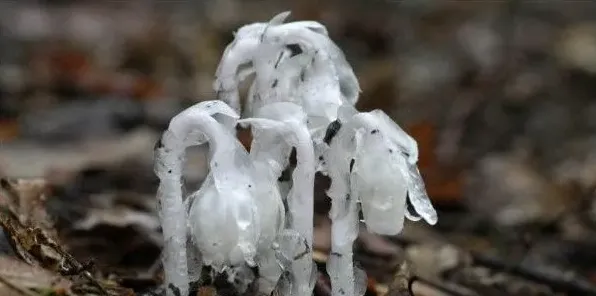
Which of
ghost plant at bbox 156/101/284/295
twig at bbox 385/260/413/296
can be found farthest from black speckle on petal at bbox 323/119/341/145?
twig at bbox 385/260/413/296

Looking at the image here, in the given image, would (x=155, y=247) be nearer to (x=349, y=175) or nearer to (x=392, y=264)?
(x=392, y=264)

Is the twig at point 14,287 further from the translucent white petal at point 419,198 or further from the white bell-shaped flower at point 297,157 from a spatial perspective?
the translucent white petal at point 419,198

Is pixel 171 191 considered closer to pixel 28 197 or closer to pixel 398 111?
pixel 28 197

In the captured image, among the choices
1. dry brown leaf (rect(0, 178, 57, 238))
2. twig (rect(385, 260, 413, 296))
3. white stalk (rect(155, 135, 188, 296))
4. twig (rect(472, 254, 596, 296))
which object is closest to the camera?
white stalk (rect(155, 135, 188, 296))

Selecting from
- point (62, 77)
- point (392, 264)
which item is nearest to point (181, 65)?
point (62, 77)

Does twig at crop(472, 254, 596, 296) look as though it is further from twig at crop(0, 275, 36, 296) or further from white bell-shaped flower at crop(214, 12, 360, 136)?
twig at crop(0, 275, 36, 296)
